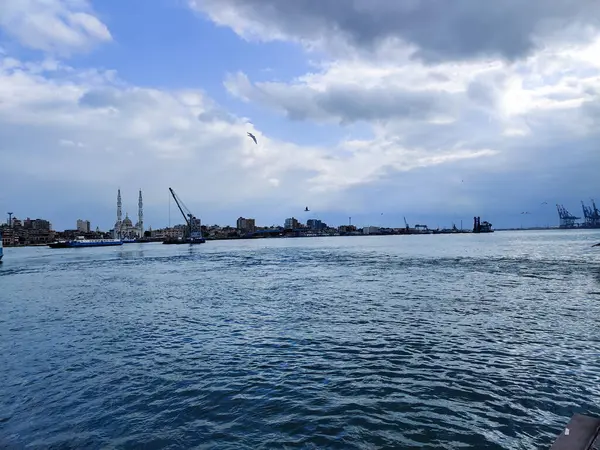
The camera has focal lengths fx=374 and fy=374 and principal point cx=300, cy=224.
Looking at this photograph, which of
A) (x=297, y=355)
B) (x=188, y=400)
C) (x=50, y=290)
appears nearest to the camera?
(x=188, y=400)

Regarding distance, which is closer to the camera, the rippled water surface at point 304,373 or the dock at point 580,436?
the dock at point 580,436

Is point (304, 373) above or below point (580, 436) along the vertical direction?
below

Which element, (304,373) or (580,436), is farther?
(304,373)

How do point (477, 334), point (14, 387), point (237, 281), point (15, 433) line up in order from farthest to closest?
point (237, 281) → point (477, 334) → point (14, 387) → point (15, 433)

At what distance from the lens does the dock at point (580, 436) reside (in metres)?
6.19

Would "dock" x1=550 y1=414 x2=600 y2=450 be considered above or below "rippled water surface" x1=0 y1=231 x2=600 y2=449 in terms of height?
above

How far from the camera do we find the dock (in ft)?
20.3

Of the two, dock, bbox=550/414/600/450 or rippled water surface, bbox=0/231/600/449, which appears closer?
dock, bbox=550/414/600/450

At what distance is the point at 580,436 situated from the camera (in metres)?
6.53

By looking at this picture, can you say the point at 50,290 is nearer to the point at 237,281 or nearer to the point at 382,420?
the point at 237,281

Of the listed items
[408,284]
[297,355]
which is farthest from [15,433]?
[408,284]

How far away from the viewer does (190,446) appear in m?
9.02

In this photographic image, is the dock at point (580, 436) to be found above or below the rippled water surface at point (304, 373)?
above

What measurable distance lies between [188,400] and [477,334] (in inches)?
544
